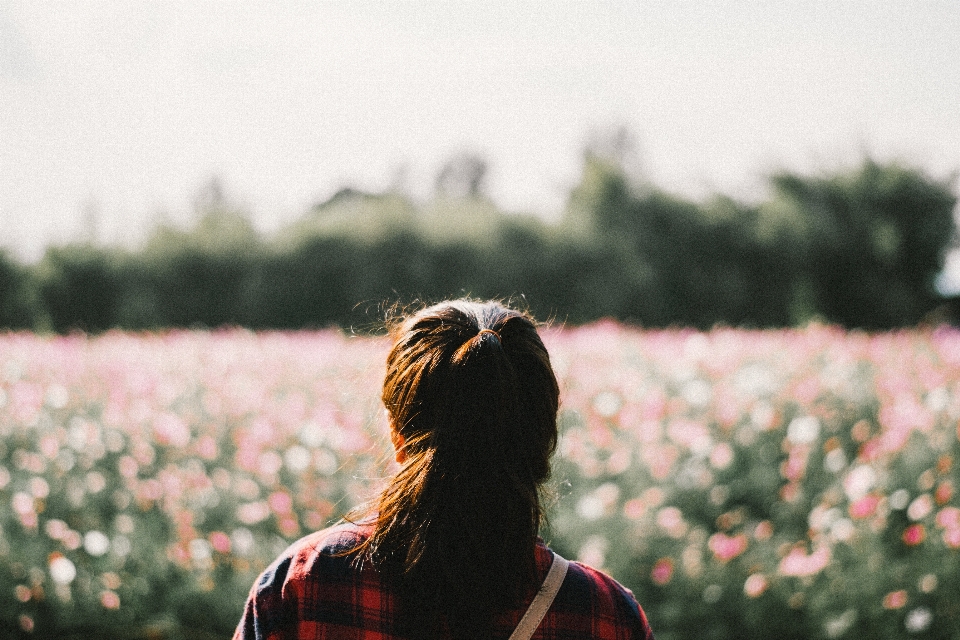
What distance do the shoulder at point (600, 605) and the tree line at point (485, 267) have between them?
11.0 m

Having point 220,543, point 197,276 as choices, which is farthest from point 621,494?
point 197,276

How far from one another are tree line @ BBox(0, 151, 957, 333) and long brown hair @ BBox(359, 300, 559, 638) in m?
11.0

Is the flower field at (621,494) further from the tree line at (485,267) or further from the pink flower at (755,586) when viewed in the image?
the tree line at (485,267)

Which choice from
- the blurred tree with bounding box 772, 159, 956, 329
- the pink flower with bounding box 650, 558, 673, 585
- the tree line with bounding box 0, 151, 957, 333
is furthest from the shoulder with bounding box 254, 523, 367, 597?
the blurred tree with bounding box 772, 159, 956, 329

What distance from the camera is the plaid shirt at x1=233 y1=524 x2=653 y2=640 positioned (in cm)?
100

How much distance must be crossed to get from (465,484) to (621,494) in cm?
228

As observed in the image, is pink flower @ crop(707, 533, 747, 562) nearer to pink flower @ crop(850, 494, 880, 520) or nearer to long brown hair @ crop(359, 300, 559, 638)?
pink flower @ crop(850, 494, 880, 520)

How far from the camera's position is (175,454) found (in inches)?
139

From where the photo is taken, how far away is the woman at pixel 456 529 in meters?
0.97

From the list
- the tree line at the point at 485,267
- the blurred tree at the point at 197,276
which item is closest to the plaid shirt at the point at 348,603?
the tree line at the point at 485,267

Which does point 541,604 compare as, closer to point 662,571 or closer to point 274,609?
point 274,609

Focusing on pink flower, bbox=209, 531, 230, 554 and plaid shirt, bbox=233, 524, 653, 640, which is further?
pink flower, bbox=209, 531, 230, 554

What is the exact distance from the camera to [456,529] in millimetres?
983

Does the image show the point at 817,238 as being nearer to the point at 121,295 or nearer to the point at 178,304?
the point at 178,304
